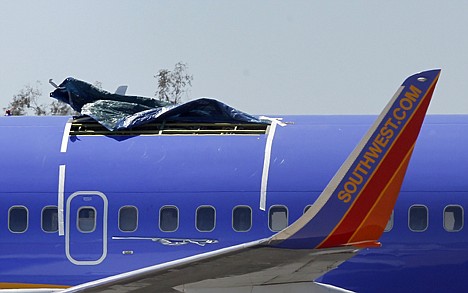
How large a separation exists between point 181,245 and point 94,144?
236 centimetres

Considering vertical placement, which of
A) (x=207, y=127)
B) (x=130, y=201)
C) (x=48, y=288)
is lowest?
(x=48, y=288)

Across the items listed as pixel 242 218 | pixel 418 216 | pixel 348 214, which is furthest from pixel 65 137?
pixel 348 214

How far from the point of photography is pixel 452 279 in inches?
662

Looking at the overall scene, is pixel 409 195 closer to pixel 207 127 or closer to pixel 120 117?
pixel 207 127

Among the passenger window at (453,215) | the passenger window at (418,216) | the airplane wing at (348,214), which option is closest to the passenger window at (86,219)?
the airplane wing at (348,214)

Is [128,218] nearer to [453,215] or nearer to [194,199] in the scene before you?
[194,199]

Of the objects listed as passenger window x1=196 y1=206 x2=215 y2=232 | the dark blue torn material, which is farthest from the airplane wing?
the dark blue torn material

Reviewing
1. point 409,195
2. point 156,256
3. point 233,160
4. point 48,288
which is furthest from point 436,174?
point 48,288

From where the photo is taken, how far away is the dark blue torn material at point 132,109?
60.6ft

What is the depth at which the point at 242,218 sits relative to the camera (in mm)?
17219

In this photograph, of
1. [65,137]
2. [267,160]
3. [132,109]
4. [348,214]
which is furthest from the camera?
[132,109]

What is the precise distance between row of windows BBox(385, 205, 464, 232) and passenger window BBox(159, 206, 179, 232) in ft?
10.6

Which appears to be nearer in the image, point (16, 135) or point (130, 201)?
point (130, 201)

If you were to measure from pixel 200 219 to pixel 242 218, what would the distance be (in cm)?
65
